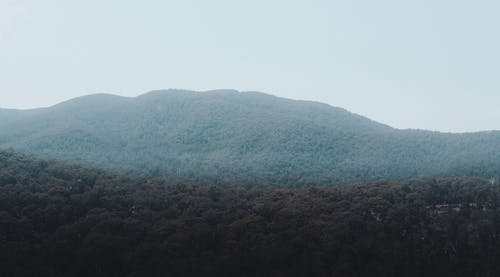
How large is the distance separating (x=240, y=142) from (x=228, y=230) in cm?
6066

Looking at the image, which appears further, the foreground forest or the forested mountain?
the forested mountain

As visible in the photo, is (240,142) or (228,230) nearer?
(228,230)

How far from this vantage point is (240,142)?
321 feet

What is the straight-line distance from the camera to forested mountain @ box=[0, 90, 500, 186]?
74938 millimetres

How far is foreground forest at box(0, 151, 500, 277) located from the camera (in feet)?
107

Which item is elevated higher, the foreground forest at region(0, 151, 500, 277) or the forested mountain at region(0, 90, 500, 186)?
the forested mountain at region(0, 90, 500, 186)

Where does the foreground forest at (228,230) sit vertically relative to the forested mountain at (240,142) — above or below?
below

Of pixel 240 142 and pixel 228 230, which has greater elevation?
pixel 240 142

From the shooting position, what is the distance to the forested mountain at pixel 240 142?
7494 cm

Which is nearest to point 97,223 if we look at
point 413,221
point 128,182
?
point 128,182

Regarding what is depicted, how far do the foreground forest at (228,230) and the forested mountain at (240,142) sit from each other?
19.7 meters

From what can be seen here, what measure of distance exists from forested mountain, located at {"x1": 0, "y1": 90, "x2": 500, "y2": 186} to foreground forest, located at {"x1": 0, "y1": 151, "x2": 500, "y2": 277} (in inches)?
775

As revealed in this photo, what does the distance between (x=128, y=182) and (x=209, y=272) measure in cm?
1930

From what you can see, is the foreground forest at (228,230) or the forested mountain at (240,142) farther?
the forested mountain at (240,142)
